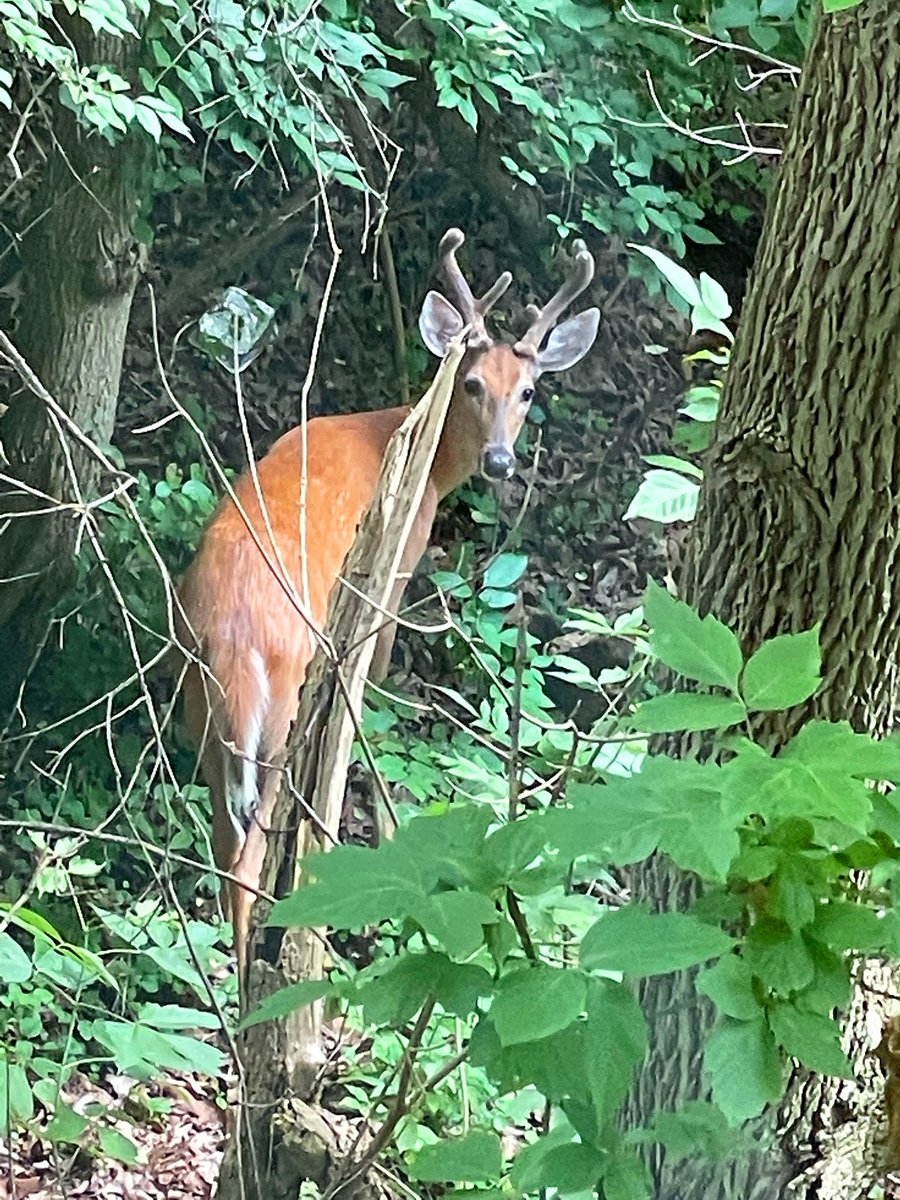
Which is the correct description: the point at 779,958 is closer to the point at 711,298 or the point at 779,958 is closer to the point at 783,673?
the point at 783,673

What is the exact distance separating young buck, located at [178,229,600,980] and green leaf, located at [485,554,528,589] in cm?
13

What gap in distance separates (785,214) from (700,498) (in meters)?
0.18

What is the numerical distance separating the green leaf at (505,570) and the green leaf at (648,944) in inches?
61.5

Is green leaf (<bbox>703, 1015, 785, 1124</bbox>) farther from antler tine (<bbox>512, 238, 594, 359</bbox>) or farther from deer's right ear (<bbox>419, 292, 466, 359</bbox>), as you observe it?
antler tine (<bbox>512, 238, 594, 359</bbox>)

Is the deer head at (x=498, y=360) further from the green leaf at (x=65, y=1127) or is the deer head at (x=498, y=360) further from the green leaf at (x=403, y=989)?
the green leaf at (x=403, y=989)

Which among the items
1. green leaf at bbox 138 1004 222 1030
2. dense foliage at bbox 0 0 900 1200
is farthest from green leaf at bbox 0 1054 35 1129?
green leaf at bbox 138 1004 222 1030

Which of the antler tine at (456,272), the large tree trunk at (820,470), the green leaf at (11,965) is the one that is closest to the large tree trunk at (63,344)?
the antler tine at (456,272)

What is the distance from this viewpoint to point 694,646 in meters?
0.61

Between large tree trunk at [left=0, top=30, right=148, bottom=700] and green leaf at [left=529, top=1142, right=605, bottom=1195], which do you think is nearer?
green leaf at [left=529, top=1142, right=605, bottom=1195]

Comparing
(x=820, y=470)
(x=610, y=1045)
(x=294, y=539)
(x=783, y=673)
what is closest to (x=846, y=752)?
(x=783, y=673)

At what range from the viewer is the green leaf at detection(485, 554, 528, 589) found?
215 cm

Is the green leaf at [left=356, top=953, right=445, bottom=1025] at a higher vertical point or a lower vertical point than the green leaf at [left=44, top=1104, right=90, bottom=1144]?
higher

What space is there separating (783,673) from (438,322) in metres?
1.83

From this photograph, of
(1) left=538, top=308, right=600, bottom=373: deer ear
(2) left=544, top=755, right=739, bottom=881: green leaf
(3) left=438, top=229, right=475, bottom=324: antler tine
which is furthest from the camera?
(1) left=538, top=308, right=600, bottom=373: deer ear
